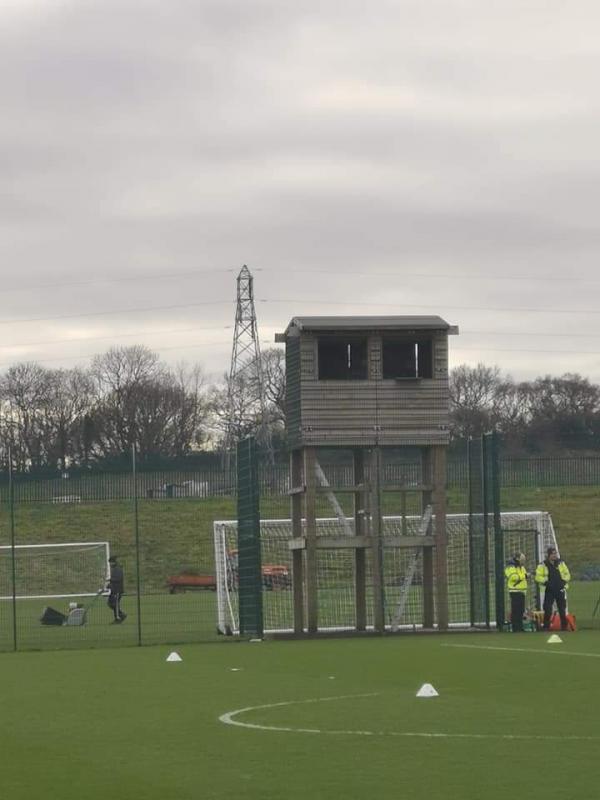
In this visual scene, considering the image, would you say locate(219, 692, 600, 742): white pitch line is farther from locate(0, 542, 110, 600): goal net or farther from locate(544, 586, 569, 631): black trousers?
locate(0, 542, 110, 600): goal net

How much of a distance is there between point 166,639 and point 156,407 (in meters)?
77.7

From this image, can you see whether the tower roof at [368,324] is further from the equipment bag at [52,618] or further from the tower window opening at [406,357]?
the equipment bag at [52,618]

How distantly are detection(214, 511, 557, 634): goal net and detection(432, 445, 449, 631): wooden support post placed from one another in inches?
22.8

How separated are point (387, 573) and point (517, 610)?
12.0 meters

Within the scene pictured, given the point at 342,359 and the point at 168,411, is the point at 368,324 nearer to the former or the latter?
the point at 342,359

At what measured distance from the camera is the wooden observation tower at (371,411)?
106 ft

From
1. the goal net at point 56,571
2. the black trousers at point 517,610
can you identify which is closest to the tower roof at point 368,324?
the black trousers at point 517,610

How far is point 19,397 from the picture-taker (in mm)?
113812

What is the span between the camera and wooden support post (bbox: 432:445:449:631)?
107 ft

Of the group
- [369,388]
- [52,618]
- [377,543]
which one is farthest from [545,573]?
[52,618]

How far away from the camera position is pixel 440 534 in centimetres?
3275

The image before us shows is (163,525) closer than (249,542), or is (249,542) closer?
(249,542)

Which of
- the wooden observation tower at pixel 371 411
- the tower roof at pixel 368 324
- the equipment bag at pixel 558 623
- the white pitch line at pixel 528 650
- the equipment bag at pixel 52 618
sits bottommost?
the equipment bag at pixel 52 618

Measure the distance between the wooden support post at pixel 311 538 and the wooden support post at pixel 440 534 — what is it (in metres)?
2.41
